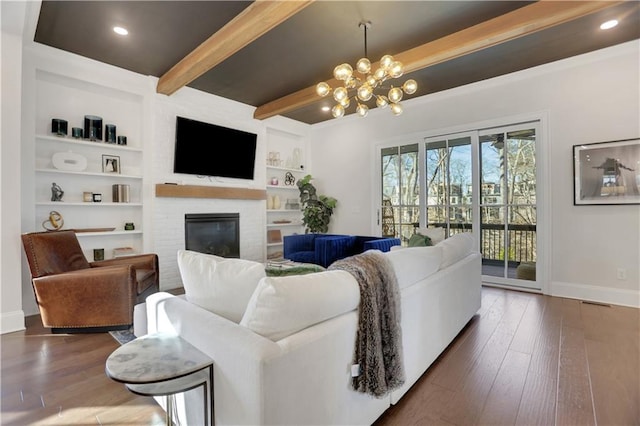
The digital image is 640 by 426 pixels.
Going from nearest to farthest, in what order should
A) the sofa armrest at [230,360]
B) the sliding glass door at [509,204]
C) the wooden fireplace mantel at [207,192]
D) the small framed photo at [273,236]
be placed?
the sofa armrest at [230,360], the sliding glass door at [509,204], the wooden fireplace mantel at [207,192], the small framed photo at [273,236]

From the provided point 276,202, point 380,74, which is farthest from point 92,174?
point 380,74

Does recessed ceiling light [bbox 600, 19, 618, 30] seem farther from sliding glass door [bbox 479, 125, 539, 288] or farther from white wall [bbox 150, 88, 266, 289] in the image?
white wall [bbox 150, 88, 266, 289]

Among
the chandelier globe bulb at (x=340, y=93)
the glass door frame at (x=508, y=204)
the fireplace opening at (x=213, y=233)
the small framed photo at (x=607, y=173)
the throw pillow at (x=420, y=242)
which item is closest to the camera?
the chandelier globe bulb at (x=340, y=93)

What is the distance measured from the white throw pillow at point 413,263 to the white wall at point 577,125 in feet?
8.60

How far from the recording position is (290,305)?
117 cm

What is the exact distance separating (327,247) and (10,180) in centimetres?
344

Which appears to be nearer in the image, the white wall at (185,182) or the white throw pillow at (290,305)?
the white throw pillow at (290,305)

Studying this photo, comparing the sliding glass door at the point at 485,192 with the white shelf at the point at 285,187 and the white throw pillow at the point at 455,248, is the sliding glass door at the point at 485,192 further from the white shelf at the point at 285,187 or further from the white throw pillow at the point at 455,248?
the white shelf at the point at 285,187

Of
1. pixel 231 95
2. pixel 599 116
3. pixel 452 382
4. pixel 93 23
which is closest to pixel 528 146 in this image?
pixel 599 116

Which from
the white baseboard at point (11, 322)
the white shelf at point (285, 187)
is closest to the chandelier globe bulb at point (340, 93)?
the white shelf at point (285, 187)

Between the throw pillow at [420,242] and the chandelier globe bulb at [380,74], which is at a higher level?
the chandelier globe bulb at [380,74]

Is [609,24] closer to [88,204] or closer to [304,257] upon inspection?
[304,257]

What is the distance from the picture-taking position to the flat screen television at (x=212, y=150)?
14.8ft

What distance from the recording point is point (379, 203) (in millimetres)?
5637
